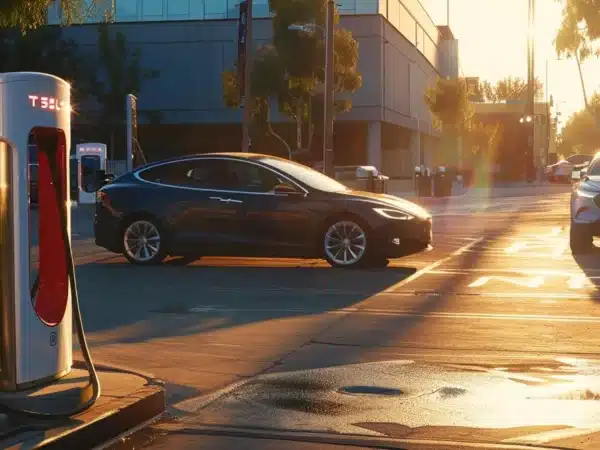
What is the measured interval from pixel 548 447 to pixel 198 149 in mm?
60227

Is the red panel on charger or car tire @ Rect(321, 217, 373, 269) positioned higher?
the red panel on charger

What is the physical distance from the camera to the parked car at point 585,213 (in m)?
18.5

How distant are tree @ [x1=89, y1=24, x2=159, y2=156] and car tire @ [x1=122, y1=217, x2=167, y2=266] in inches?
1718

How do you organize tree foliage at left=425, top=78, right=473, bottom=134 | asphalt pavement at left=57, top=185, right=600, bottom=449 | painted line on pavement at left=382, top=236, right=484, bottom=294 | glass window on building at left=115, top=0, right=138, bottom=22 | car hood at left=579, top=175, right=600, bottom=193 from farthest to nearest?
1. tree foliage at left=425, top=78, right=473, bottom=134
2. glass window on building at left=115, top=0, right=138, bottom=22
3. car hood at left=579, top=175, right=600, bottom=193
4. painted line on pavement at left=382, top=236, right=484, bottom=294
5. asphalt pavement at left=57, top=185, right=600, bottom=449

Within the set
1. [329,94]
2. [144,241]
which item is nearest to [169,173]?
[144,241]

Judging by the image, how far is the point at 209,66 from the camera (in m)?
63.2

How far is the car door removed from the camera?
16359 millimetres

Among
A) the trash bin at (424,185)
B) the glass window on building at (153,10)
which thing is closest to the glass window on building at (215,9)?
the glass window on building at (153,10)

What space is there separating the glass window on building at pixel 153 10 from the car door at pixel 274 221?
160 feet

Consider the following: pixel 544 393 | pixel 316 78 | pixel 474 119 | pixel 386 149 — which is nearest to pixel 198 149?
pixel 386 149

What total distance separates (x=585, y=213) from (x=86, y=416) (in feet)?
44.1

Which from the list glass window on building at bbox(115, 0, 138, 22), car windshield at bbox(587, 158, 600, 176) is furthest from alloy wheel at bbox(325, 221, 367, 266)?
glass window on building at bbox(115, 0, 138, 22)

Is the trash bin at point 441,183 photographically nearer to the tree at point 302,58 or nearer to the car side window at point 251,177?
the tree at point 302,58

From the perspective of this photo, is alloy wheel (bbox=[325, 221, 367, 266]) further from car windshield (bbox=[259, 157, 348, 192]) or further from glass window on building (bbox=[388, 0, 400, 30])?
glass window on building (bbox=[388, 0, 400, 30])
